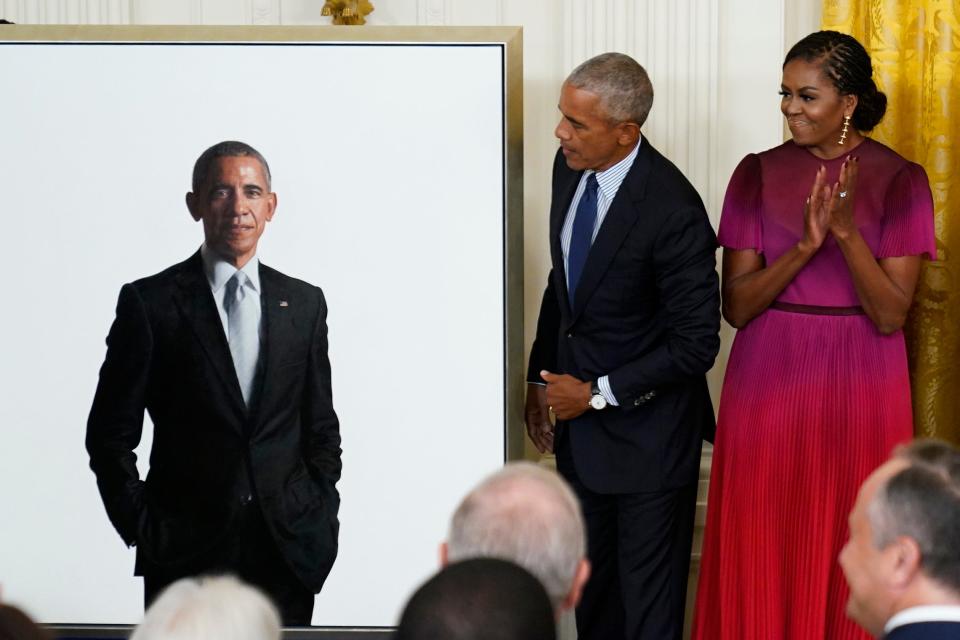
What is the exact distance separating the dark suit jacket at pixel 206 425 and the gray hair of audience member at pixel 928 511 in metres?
1.99

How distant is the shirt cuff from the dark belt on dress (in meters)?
0.49

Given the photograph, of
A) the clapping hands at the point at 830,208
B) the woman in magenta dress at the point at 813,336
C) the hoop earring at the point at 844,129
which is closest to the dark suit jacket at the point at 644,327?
the woman in magenta dress at the point at 813,336

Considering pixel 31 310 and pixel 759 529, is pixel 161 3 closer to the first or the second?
pixel 31 310

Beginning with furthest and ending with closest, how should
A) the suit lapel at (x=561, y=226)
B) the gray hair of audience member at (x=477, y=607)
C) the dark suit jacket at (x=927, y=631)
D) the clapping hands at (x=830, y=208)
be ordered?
the suit lapel at (x=561, y=226) → the clapping hands at (x=830, y=208) → the dark suit jacket at (x=927, y=631) → the gray hair of audience member at (x=477, y=607)

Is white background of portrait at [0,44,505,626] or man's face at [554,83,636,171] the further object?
white background of portrait at [0,44,505,626]

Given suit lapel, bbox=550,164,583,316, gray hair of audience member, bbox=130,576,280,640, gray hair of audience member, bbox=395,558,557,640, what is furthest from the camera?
suit lapel, bbox=550,164,583,316

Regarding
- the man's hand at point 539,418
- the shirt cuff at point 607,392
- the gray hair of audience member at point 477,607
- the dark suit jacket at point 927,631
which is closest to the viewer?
the gray hair of audience member at point 477,607

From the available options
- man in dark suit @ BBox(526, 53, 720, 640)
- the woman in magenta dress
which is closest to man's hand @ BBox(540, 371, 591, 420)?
man in dark suit @ BBox(526, 53, 720, 640)

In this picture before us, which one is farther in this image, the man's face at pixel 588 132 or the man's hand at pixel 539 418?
the man's hand at pixel 539 418

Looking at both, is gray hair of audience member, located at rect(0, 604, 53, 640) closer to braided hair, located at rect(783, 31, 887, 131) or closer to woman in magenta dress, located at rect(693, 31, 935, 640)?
woman in magenta dress, located at rect(693, 31, 935, 640)

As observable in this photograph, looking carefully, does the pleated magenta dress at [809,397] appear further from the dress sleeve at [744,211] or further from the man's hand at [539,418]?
the man's hand at [539,418]

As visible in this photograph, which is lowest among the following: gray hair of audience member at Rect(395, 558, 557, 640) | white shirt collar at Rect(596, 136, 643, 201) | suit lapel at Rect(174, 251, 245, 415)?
gray hair of audience member at Rect(395, 558, 557, 640)

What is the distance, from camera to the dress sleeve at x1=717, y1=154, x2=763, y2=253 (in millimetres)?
3613

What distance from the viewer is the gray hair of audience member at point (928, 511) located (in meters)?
2.04
